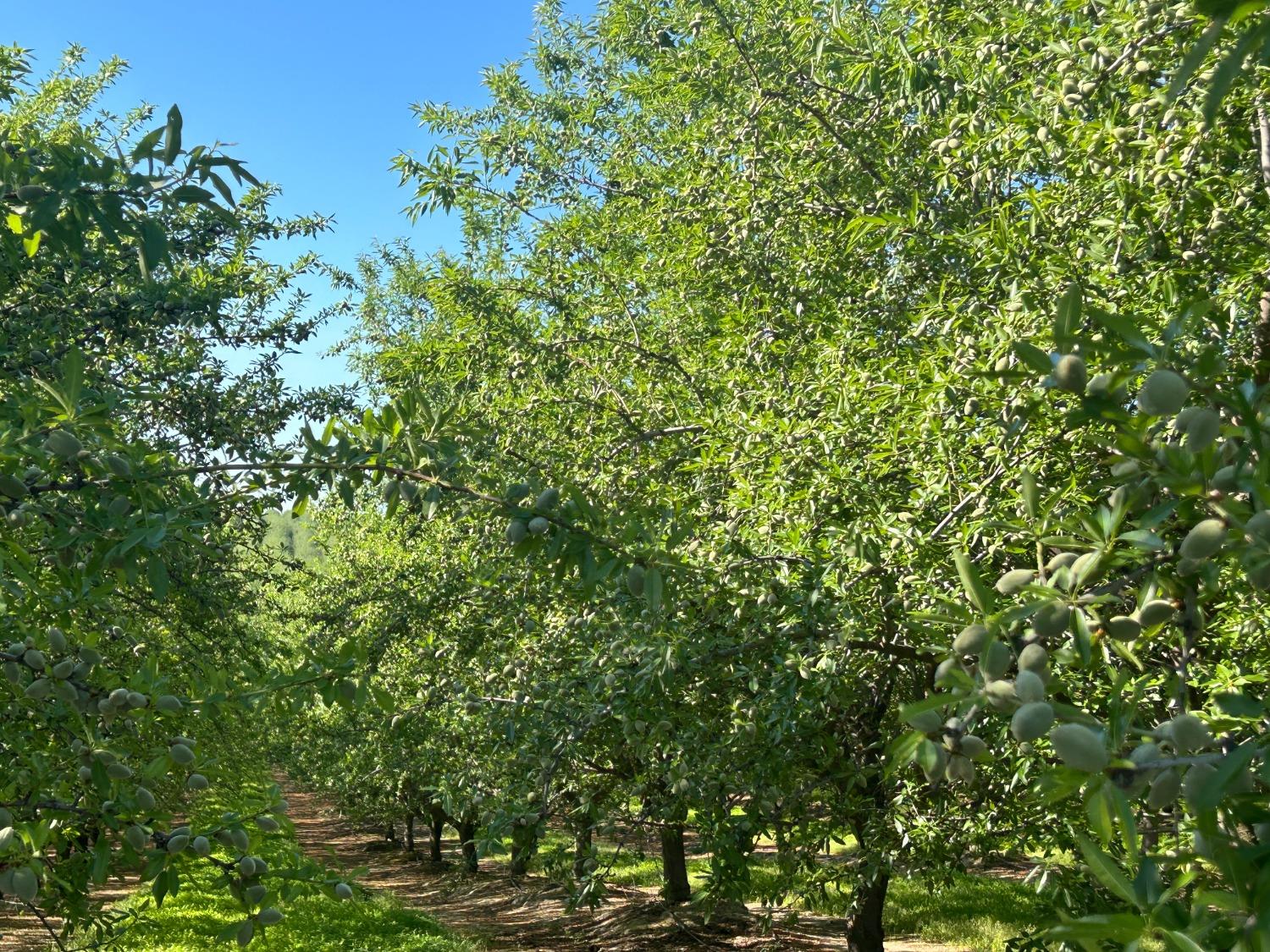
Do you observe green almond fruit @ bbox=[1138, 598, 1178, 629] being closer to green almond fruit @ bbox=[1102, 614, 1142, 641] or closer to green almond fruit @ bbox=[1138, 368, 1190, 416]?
green almond fruit @ bbox=[1102, 614, 1142, 641]

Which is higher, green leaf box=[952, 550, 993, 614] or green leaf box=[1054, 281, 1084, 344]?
green leaf box=[1054, 281, 1084, 344]

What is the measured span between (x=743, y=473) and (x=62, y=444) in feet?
11.3

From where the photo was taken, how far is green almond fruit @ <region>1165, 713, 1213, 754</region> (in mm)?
1303

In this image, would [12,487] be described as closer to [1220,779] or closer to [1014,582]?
[1014,582]

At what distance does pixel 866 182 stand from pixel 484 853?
4534 millimetres

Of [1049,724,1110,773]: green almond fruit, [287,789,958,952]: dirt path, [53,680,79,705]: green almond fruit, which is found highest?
[53,680,79,705]: green almond fruit

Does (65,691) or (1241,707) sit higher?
(65,691)

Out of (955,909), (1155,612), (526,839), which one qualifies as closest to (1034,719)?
(1155,612)

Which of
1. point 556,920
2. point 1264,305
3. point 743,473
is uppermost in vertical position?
point 1264,305

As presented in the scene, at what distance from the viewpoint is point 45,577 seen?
363 cm

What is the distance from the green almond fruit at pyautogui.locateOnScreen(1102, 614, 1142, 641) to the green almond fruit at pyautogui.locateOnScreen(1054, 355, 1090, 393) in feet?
1.29

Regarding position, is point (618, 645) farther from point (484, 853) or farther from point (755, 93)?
point (755, 93)

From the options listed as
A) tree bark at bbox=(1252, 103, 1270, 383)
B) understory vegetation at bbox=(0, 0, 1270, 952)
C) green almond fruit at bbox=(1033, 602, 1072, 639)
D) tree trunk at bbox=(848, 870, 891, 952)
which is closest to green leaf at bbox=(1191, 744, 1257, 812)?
understory vegetation at bbox=(0, 0, 1270, 952)

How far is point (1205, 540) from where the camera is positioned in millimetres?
1438
